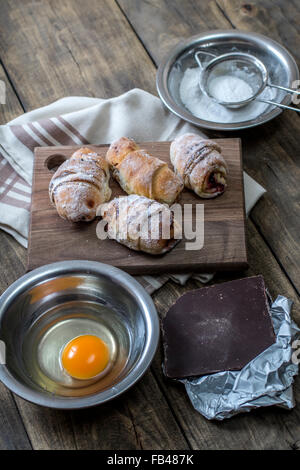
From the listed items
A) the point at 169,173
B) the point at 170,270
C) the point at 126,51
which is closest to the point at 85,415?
the point at 170,270

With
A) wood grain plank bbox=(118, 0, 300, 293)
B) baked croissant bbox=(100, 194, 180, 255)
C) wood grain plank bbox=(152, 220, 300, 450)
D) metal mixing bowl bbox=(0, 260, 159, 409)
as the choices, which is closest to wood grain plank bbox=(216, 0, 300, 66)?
Answer: wood grain plank bbox=(118, 0, 300, 293)

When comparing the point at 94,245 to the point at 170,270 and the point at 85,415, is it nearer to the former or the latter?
the point at 170,270

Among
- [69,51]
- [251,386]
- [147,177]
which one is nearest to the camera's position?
[251,386]

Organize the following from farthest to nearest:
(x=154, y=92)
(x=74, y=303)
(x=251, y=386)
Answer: (x=154, y=92), (x=74, y=303), (x=251, y=386)

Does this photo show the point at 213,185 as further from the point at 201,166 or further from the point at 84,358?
the point at 84,358

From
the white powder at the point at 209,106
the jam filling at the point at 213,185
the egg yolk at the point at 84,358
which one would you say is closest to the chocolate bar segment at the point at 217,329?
the egg yolk at the point at 84,358

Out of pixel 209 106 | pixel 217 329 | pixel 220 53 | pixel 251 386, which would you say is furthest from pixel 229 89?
pixel 251 386

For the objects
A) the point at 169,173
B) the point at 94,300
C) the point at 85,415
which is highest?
the point at 169,173
